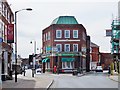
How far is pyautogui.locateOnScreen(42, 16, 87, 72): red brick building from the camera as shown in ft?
265

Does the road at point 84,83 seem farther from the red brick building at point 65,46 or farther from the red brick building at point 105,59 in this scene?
the red brick building at point 105,59

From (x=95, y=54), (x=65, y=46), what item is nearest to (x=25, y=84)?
(x=65, y=46)

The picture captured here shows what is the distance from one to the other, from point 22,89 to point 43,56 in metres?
61.0

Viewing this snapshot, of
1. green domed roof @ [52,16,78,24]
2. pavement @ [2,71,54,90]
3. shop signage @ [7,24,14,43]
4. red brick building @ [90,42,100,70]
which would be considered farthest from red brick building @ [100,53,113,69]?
shop signage @ [7,24,14,43]

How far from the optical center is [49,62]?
273ft

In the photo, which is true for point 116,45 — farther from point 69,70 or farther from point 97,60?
point 97,60

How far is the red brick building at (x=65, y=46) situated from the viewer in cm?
8062

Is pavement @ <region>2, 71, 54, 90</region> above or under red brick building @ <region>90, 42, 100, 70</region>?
under

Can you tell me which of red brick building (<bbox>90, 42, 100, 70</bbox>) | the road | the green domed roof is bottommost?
the road

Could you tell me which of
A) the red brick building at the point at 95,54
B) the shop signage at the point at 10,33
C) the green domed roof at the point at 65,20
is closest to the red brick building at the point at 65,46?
the green domed roof at the point at 65,20

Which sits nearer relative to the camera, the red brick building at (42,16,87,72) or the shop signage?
the shop signage

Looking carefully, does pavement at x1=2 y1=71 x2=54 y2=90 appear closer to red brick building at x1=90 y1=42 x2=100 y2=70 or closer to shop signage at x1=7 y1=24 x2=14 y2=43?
shop signage at x1=7 y1=24 x2=14 y2=43

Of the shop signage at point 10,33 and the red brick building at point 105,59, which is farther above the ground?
the shop signage at point 10,33

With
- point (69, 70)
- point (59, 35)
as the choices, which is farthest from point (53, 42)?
point (69, 70)
